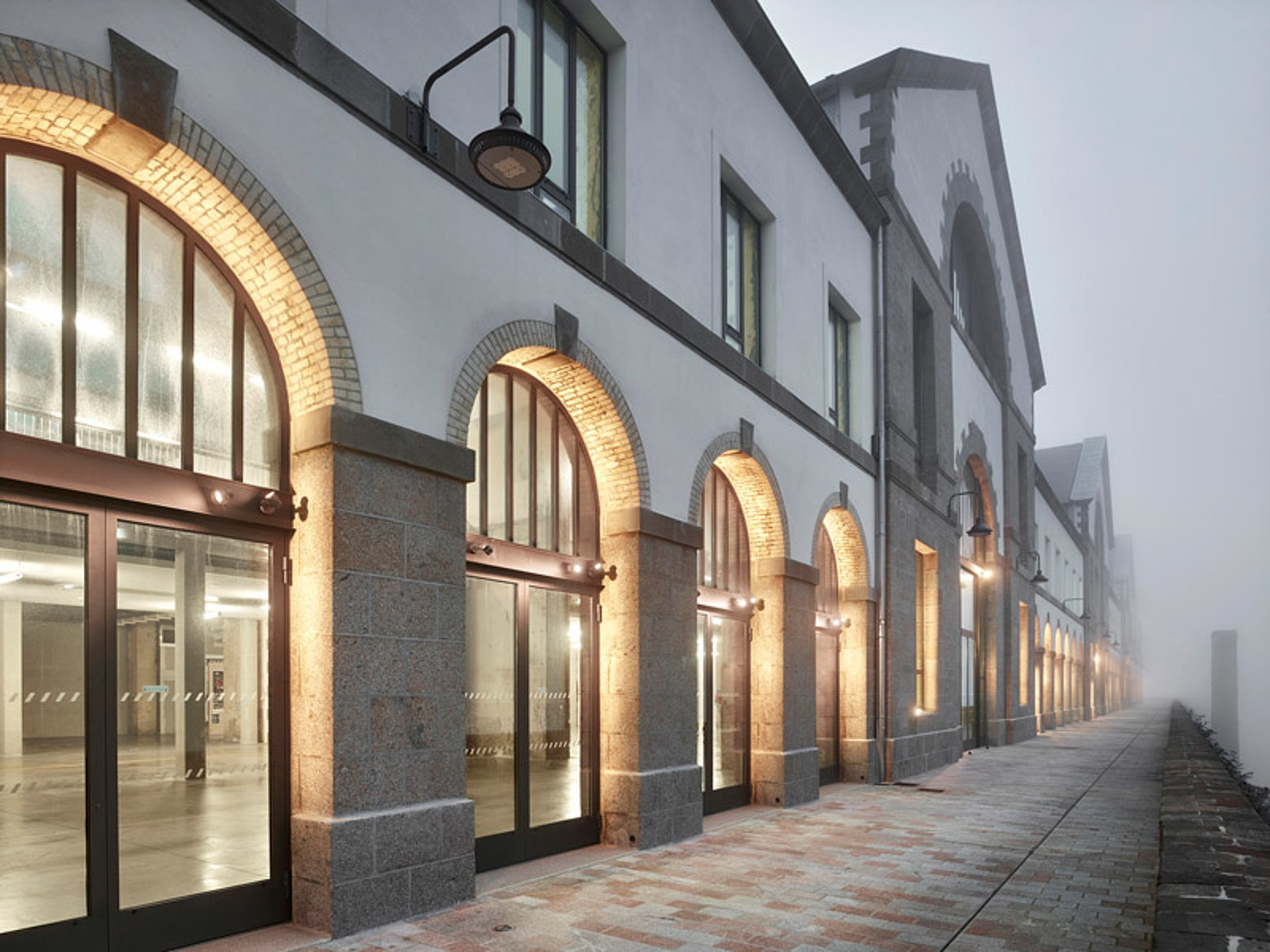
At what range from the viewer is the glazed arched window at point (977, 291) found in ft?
86.7

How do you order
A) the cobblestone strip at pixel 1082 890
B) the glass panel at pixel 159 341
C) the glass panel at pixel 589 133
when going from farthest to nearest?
the glass panel at pixel 589 133
the cobblestone strip at pixel 1082 890
the glass panel at pixel 159 341

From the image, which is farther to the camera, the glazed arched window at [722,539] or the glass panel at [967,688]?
the glass panel at [967,688]

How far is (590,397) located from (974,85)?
20.9 m

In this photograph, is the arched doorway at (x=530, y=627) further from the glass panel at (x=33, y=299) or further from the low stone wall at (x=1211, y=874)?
the low stone wall at (x=1211, y=874)

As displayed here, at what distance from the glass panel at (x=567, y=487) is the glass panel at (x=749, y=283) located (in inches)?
179

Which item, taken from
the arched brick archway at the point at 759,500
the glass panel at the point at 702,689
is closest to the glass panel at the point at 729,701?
the glass panel at the point at 702,689

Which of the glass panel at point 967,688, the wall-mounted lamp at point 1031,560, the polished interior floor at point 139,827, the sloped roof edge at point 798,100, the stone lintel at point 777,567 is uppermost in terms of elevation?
the sloped roof edge at point 798,100

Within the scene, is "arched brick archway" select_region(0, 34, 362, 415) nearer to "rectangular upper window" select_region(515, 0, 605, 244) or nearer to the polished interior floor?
the polished interior floor

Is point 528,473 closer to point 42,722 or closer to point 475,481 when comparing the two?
point 475,481

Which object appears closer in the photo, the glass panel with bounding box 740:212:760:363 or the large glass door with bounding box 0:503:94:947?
the large glass door with bounding box 0:503:94:947

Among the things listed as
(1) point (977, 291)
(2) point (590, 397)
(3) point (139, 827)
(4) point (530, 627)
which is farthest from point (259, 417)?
(1) point (977, 291)

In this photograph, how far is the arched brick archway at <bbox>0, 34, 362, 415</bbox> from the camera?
520 centimetres

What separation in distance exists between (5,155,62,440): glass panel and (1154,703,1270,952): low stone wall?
6057 millimetres

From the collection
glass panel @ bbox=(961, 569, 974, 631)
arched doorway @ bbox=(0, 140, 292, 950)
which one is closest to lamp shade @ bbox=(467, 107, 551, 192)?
arched doorway @ bbox=(0, 140, 292, 950)
